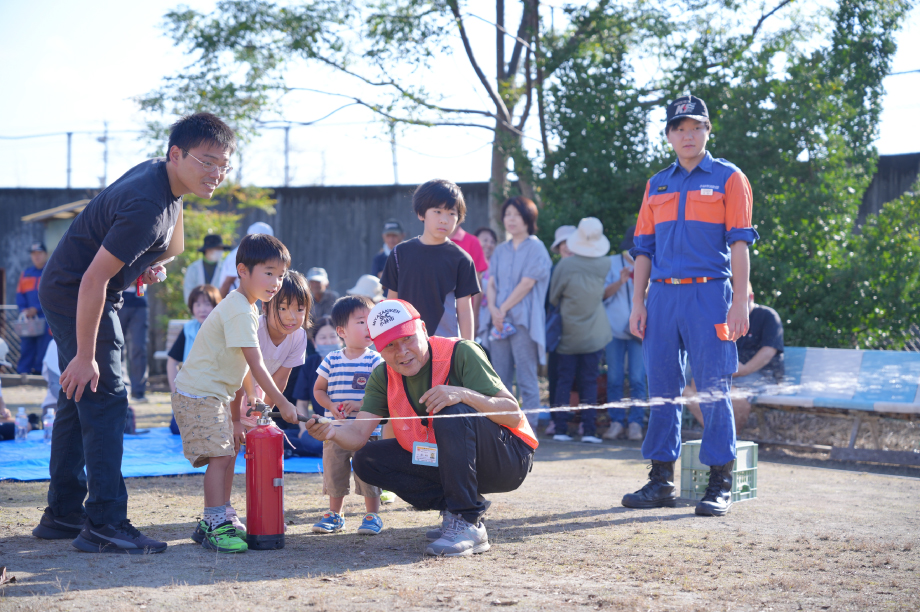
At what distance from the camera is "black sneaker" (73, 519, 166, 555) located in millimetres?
3438

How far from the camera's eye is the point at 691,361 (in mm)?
4594

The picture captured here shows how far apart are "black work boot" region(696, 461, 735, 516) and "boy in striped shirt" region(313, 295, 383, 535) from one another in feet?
5.42

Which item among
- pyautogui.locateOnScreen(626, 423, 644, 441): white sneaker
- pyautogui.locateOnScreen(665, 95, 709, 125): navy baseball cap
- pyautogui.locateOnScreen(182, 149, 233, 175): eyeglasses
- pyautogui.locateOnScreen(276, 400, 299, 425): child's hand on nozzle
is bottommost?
pyautogui.locateOnScreen(626, 423, 644, 441): white sneaker

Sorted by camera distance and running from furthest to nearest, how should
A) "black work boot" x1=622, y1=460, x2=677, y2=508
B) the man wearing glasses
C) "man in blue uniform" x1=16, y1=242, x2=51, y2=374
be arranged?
"man in blue uniform" x1=16, y1=242, x2=51, y2=374 < "black work boot" x1=622, y1=460, x2=677, y2=508 < the man wearing glasses

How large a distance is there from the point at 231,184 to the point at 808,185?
11.8 metres

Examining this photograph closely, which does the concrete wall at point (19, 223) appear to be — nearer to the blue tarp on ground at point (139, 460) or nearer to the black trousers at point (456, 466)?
the blue tarp on ground at point (139, 460)

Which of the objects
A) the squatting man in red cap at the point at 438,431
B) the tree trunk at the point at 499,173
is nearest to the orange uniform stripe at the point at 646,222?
the squatting man in red cap at the point at 438,431

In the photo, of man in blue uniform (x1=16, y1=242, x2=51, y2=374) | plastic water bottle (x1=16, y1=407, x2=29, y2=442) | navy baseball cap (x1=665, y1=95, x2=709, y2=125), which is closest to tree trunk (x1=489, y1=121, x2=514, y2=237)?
plastic water bottle (x1=16, y1=407, x2=29, y2=442)

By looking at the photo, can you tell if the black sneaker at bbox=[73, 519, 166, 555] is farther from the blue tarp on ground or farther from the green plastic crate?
the green plastic crate

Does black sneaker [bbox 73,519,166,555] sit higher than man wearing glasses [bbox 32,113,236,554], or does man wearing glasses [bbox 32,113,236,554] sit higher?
man wearing glasses [bbox 32,113,236,554]

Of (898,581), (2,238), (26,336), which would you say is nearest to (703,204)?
(898,581)

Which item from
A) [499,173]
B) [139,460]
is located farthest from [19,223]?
[139,460]

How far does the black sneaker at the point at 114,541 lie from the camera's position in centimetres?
344

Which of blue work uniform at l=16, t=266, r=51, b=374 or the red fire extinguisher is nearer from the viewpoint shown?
the red fire extinguisher
